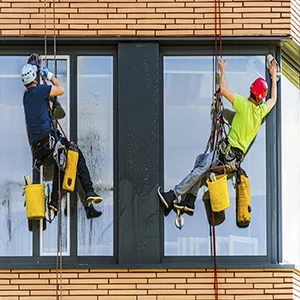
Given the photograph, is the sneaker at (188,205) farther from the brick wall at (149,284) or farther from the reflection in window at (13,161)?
the reflection in window at (13,161)

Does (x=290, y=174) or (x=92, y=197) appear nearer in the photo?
(x=92, y=197)

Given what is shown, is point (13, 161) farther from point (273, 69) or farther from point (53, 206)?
point (273, 69)

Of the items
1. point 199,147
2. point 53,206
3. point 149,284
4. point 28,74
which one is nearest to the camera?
point 149,284

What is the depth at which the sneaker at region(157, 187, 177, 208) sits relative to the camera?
17.7 m

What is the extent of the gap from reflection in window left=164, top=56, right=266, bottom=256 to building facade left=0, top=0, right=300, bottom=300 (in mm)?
12

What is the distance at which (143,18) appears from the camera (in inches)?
711

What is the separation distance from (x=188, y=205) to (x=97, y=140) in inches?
51.1

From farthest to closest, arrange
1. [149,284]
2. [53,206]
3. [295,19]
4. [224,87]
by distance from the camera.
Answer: [295,19], [224,87], [53,206], [149,284]

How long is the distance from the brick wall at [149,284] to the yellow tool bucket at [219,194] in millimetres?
733

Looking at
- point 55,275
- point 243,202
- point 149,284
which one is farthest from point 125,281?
point 243,202

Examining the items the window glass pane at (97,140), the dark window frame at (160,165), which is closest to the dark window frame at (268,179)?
the dark window frame at (160,165)

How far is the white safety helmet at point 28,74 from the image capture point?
17812mm

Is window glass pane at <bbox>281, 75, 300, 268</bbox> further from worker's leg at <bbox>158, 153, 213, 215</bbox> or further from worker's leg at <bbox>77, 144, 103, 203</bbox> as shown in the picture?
worker's leg at <bbox>77, 144, 103, 203</bbox>

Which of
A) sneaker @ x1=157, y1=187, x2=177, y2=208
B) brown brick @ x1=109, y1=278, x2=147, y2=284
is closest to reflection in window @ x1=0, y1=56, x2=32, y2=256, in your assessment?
brown brick @ x1=109, y1=278, x2=147, y2=284
